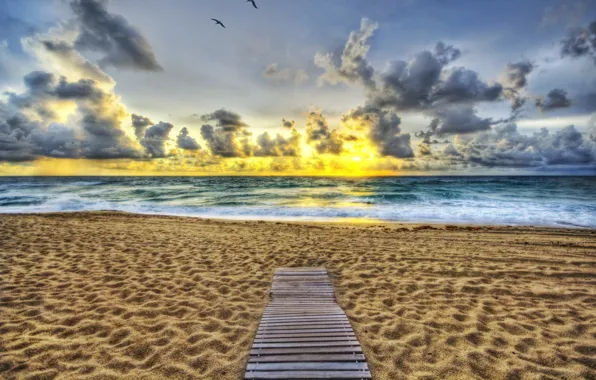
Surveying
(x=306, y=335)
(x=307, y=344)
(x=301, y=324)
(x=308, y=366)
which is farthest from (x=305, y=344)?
(x=301, y=324)

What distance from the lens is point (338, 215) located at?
63.6ft

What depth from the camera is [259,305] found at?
5.36m

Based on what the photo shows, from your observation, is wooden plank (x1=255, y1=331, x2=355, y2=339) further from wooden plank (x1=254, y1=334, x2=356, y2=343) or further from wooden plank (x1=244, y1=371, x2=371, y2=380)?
wooden plank (x1=244, y1=371, x2=371, y2=380)

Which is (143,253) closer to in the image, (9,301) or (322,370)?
(9,301)

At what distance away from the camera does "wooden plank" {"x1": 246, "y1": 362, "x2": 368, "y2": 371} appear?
3250mm

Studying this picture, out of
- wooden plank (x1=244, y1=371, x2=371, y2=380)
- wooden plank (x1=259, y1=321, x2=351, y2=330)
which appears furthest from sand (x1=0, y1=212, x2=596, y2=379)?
wooden plank (x1=244, y1=371, x2=371, y2=380)

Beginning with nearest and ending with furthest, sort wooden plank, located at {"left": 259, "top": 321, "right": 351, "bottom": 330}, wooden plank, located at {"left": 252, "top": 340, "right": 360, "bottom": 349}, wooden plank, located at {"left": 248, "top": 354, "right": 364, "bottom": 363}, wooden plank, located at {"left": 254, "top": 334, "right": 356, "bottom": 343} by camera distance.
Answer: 1. wooden plank, located at {"left": 248, "top": 354, "right": 364, "bottom": 363}
2. wooden plank, located at {"left": 252, "top": 340, "right": 360, "bottom": 349}
3. wooden plank, located at {"left": 254, "top": 334, "right": 356, "bottom": 343}
4. wooden plank, located at {"left": 259, "top": 321, "right": 351, "bottom": 330}

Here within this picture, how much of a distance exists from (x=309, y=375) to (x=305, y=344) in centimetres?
50

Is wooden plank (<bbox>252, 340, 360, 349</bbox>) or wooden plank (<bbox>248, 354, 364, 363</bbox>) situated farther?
wooden plank (<bbox>252, 340, 360, 349</bbox>)

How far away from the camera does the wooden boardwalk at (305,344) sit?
3.23 metres

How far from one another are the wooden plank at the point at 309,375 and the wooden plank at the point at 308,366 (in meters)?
0.04

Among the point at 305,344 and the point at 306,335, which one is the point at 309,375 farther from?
the point at 306,335

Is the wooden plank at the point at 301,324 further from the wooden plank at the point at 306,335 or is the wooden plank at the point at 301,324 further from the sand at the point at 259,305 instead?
the sand at the point at 259,305

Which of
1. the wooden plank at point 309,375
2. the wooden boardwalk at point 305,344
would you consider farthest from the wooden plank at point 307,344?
the wooden plank at point 309,375
